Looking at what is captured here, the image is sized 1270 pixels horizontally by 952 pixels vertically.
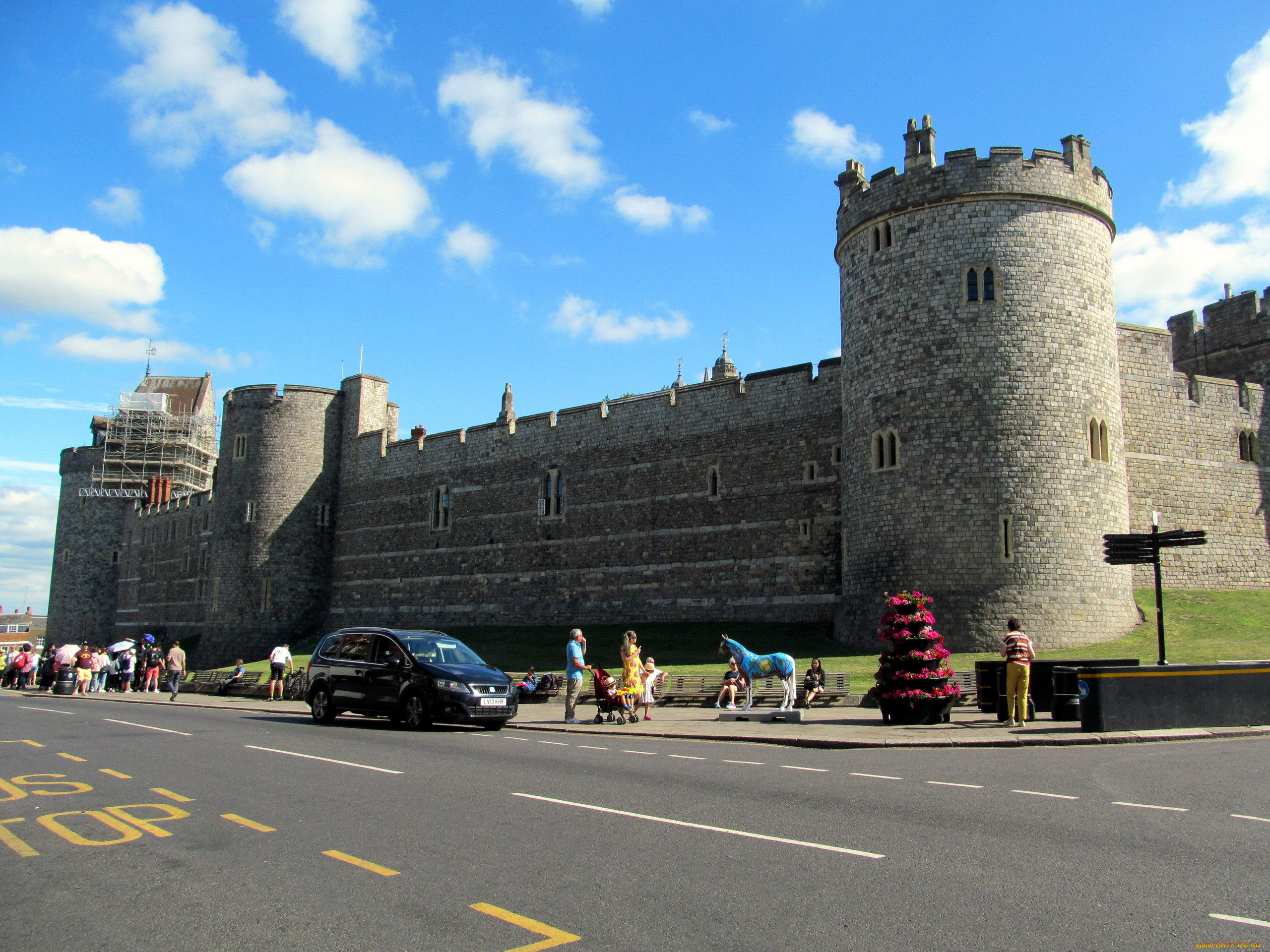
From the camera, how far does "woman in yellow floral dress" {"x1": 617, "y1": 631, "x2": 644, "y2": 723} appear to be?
1603 centimetres

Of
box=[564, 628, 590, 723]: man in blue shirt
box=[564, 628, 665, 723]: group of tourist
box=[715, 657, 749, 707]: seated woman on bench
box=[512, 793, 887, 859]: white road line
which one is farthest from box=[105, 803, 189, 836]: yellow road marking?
box=[715, 657, 749, 707]: seated woman on bench

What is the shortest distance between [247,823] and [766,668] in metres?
9.88

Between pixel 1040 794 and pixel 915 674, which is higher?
pixel 915 674

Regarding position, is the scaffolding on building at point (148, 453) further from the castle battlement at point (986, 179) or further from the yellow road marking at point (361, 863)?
the yellow road marking at point (361, 863)

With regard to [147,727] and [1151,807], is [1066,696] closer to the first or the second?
[1151,807]

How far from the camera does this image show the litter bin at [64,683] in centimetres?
2656

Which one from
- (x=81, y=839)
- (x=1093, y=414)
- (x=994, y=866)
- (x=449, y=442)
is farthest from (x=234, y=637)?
(x=994, y=866)

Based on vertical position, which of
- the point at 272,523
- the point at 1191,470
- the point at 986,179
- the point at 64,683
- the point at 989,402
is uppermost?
the point at 986,179

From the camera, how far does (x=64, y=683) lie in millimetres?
26656

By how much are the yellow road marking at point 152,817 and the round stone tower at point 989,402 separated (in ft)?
57.9

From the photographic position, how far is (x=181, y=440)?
204ft

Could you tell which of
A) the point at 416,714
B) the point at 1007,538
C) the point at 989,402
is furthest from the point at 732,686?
the point at 989,402

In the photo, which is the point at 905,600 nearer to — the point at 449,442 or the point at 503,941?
the point at 503,941

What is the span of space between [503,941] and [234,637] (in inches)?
1575
